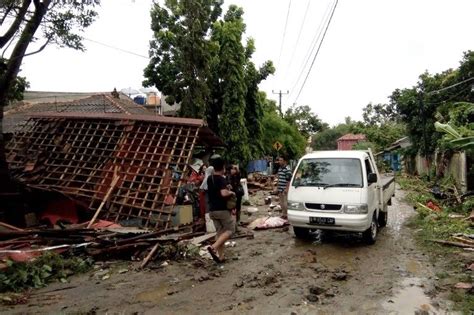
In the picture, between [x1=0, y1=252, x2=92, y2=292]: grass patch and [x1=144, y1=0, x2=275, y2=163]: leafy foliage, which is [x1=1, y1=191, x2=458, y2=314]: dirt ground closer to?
[x1=0, y1=252, x2=92, y2=292]: grass patch

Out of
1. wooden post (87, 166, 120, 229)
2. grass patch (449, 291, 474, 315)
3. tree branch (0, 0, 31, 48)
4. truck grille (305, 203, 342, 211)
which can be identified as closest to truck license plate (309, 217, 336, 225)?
truck grille (305, 203, 342, 211)

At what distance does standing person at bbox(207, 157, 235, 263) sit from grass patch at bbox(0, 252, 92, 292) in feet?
7.88

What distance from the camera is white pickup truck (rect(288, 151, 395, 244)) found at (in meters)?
8.02

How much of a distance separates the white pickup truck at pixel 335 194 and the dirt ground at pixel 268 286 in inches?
22.3

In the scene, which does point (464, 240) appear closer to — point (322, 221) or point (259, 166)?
point (322, 221)

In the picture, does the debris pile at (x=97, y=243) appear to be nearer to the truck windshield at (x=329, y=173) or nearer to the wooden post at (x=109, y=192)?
the wooden post at (x=109, y=192)

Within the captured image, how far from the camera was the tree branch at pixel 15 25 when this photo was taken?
934cm

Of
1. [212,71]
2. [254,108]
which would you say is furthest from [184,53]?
[254,108]

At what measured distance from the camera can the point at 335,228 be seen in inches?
320

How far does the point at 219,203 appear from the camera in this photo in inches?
283

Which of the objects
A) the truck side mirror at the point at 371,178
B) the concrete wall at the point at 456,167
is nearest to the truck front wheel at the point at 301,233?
the truck side mirror at the point at 371,178

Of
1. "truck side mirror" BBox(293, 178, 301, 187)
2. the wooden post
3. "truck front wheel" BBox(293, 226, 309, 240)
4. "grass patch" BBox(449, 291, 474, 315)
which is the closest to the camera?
"grass patch" BBox(449, 291, 474, 315)

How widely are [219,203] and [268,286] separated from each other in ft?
5.85

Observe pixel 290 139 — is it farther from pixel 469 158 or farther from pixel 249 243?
pixel 249 243
